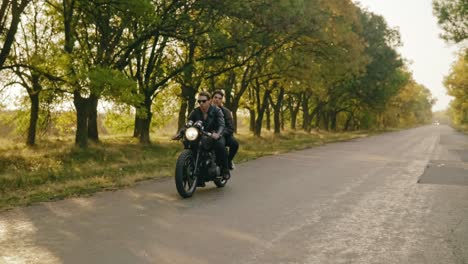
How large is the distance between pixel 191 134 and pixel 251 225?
8.71 ft

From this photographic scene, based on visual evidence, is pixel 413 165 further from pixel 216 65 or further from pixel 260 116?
pixel 260 116

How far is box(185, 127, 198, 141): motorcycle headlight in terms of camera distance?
8508mm

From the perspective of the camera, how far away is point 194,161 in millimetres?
8875

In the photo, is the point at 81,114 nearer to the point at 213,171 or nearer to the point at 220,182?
the point at 220,182

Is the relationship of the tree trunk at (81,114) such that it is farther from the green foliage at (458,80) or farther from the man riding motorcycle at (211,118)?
the green foliage at (458,80)

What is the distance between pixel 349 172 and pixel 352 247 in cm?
783

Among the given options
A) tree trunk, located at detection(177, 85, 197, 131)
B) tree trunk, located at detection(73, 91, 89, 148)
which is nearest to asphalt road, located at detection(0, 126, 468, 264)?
tree trunk, located at detection(73, 91, 89, 148)

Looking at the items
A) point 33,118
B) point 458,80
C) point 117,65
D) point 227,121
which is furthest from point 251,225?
point 458,80

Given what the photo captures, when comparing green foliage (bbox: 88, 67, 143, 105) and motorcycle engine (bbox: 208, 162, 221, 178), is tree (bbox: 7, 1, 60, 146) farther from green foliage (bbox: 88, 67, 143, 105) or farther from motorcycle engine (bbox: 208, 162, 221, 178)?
motorcycle engine (bbox: 208, 162, 221, 178)

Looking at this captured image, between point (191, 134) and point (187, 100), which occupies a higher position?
point (187, 100)

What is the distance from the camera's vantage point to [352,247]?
5.38 meters

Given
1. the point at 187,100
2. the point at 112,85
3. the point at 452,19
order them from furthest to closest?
1. the point at 452,19
2. the point at 187,100
3. the point at 112,85

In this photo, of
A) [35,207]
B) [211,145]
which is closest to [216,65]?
[211,145]

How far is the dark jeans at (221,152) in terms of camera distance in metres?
9.38
